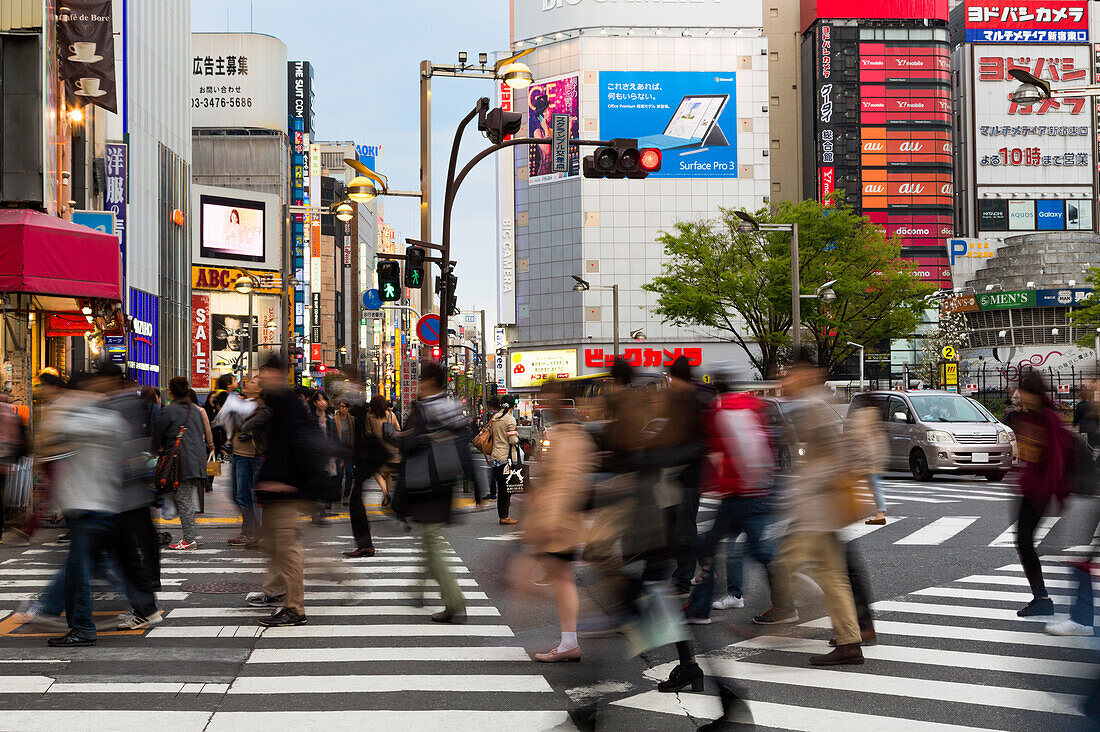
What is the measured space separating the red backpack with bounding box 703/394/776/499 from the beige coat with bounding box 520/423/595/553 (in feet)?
4.95

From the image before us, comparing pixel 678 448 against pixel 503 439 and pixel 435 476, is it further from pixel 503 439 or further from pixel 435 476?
pixel 503 439

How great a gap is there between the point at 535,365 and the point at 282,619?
73266mm

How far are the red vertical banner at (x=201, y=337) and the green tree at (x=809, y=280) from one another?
32.6 m

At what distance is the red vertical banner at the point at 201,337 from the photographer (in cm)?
6612

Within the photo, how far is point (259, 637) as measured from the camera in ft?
26.4

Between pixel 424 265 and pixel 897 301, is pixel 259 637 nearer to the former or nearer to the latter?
pixel 424 265

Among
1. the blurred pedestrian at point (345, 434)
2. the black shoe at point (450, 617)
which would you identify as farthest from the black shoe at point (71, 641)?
the blurred pedestrian at point (345, 434)

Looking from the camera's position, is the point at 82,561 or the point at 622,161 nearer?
the point at 82,561

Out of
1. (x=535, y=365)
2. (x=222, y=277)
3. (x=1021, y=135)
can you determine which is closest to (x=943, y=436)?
(x=222, y=277)

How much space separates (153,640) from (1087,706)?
5.95 m

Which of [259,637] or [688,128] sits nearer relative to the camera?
[259,637]

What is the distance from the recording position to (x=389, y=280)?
18.1 meters

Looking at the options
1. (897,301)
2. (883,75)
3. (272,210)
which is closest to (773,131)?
(883,75)

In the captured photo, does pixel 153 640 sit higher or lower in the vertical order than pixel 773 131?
lower
